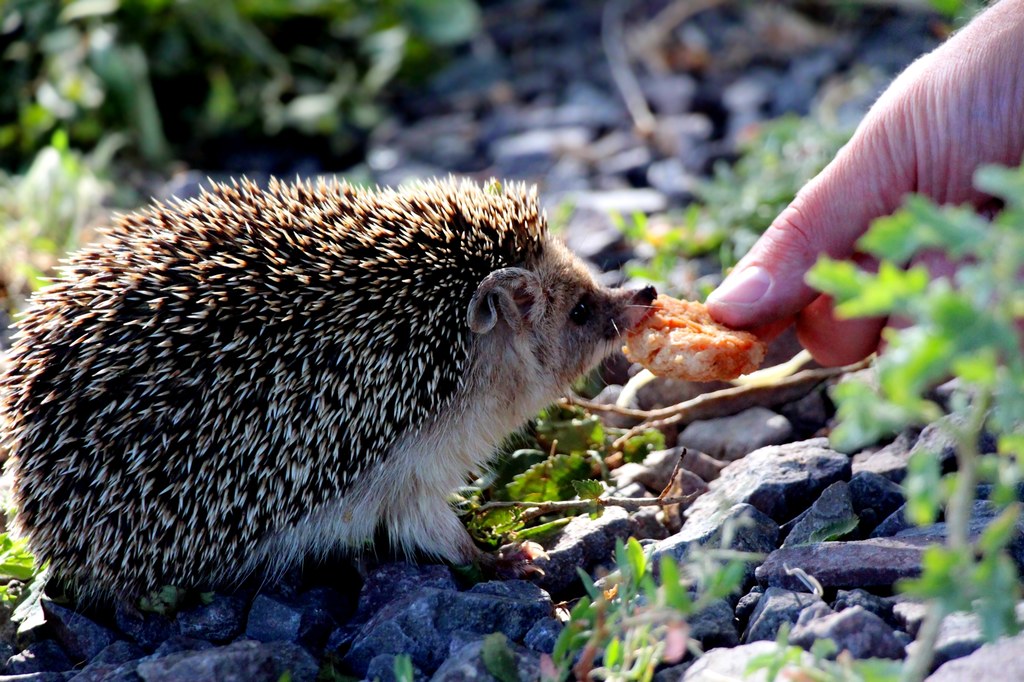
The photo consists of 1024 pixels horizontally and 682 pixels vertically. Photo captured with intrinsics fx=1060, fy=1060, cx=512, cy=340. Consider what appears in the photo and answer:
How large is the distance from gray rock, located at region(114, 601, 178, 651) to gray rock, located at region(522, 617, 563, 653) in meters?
1.62

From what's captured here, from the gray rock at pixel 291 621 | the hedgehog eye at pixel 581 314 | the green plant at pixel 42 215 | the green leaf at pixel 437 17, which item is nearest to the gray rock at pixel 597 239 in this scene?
the hedgehog eye at pixel 581 314

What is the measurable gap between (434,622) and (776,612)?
136 cm

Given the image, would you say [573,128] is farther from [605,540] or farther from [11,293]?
[605,540]

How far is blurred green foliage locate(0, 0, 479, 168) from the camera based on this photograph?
9383 mm

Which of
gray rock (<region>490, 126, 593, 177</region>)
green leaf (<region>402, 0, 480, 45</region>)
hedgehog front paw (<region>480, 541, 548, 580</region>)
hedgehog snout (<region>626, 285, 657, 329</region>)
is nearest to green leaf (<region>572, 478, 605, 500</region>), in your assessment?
hedgehog front paw (<region>480, 541, 548, 580</region>)

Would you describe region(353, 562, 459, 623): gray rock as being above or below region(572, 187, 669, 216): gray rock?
below

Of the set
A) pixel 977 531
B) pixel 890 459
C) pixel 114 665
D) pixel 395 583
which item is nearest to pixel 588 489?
pixel 395 583

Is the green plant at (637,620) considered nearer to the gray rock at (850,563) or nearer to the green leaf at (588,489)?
the gray rock at (850,563)

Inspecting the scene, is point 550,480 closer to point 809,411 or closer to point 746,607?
A: point 746,607

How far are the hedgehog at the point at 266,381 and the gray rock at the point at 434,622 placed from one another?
0.63m

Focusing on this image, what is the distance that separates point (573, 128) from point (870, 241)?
7.72m

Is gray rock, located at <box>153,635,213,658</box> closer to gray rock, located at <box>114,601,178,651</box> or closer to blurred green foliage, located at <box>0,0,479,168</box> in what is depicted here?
gray rock, located at <box>114,601,178,651</box>

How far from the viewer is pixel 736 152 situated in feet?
29.9

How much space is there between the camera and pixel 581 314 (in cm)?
574
